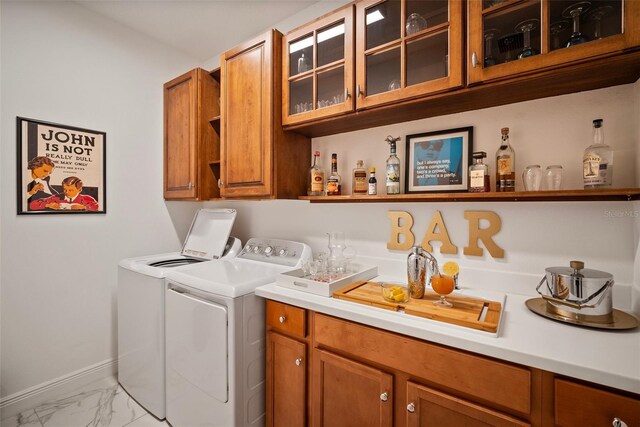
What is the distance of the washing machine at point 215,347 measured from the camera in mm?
1419

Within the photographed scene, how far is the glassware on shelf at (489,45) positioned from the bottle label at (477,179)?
0.45 metres

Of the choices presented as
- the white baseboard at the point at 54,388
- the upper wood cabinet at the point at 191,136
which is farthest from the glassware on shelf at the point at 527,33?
the white baseboard at the point at 54,388

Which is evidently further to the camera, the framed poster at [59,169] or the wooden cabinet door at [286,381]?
the framed poster at [59,169]

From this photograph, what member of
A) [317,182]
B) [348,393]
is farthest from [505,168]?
[348,393]

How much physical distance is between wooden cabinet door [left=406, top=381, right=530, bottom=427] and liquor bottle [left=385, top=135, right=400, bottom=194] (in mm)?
928

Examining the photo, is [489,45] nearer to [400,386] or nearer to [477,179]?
[477,179]

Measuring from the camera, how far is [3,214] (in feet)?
5.77

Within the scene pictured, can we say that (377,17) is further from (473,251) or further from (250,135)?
(473,251)

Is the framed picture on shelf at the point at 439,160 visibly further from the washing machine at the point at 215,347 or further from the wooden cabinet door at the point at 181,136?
the wooden cabinet door at the point at 181,136

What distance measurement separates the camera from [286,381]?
1.42 meters

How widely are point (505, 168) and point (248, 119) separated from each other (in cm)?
149

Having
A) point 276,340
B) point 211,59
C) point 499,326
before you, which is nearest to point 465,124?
point 499,326

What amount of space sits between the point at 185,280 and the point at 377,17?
1725 millimetres

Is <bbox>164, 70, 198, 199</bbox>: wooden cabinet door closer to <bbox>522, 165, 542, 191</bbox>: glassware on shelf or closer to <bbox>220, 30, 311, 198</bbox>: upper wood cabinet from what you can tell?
<bbox>220, 30, 311, 198</bbox>: upper wood cabinet
